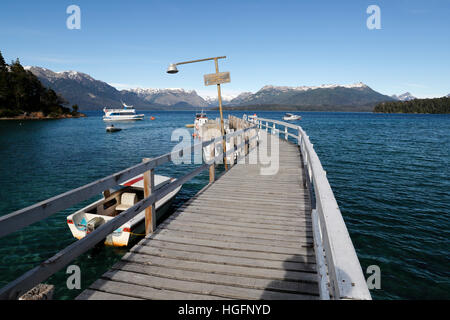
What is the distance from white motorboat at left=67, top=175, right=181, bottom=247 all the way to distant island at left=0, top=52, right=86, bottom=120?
9453cm

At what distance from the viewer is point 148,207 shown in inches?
185

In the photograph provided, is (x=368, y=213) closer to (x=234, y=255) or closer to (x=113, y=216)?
(x=234, y=255)

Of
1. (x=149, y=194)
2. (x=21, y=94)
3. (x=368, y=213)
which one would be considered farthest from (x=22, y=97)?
(x=368, y=213)

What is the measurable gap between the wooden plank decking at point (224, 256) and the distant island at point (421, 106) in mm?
213647

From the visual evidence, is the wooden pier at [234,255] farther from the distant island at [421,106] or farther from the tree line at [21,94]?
the distant island at [421,106]

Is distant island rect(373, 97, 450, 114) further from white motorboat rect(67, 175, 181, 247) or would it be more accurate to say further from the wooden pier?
white motorboat rect(67, 175, 181, 247)

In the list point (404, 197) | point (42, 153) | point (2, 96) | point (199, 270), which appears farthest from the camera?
point (2, 96)

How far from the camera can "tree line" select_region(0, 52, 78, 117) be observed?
81.4m

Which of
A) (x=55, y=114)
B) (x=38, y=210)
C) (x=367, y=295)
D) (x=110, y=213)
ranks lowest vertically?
(x=110, y=213)

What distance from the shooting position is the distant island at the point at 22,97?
3196 inches

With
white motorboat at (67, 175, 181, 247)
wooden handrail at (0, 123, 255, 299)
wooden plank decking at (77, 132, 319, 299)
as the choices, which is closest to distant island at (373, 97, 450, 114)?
wooden plank decking at (77, 132, 319, 299)

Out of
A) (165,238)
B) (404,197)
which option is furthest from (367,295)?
(404,197)

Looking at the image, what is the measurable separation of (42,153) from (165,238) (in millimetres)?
28487
